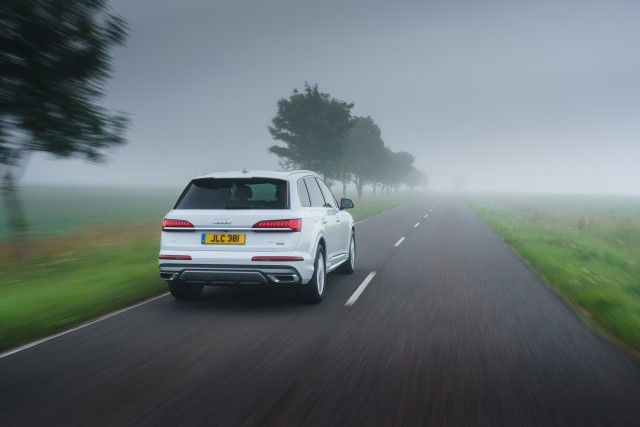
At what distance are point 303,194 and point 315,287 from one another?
50.4 inches

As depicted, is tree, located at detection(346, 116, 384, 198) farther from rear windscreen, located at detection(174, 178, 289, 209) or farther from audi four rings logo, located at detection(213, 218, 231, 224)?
audi four rings logo, located at detection(213, 218, 231, 224)

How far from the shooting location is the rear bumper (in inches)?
262

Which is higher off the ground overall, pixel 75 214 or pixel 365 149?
pixel 365 149

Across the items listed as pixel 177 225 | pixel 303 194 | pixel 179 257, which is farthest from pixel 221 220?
pixel 303 194

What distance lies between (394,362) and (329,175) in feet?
114

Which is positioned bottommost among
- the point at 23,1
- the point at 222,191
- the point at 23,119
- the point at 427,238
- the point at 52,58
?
the point at 427,238

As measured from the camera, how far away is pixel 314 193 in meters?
8.23

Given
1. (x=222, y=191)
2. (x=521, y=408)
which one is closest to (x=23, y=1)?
(x=222, y=191)

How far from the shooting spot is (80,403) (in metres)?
3.85

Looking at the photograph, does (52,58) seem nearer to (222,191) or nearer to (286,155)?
(222,191)

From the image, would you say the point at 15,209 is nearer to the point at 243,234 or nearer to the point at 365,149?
the point at 243,234

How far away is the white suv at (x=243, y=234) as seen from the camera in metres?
6.70

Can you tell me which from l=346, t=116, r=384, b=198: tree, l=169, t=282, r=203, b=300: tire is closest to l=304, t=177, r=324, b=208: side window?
l=169, t=282, r=203, b=300: tire

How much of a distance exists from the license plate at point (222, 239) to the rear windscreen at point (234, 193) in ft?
1.31
